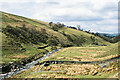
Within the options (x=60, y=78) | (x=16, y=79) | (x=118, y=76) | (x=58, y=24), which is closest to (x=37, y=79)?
(x=60, y=78)

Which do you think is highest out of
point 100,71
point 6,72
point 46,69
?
point 100,71

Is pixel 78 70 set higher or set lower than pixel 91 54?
lower

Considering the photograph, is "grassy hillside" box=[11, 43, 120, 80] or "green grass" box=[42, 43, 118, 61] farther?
"green grass" box=[42, 43, 118, 61]

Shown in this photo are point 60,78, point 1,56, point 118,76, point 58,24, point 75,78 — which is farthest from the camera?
point 58,24

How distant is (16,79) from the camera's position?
34.7 meters

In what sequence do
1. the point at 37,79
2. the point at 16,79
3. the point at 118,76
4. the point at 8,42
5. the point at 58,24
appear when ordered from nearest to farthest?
1. the point at 118,76
2. the point at 37,79
3. the point at 16,79
4. the point at 8,42
5. the point at 58,24

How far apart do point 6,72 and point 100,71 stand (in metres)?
32.5

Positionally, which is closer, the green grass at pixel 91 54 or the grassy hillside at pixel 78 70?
the grassy hillside at pixel 78 70

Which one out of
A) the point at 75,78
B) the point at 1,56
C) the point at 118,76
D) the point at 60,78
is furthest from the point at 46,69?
the point at 1,56

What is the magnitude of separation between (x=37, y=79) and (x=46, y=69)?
684cm

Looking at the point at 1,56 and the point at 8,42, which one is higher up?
the point at 8,42

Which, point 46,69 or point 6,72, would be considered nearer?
point 46,69

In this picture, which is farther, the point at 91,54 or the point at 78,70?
the point at 91,54

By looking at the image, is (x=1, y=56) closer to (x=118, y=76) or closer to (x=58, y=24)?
(x=118, y=76)
